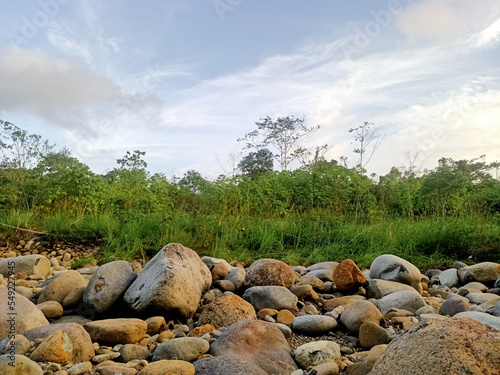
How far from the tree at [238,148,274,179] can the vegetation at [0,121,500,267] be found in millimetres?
5364

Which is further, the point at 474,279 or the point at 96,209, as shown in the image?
the point at 96,209

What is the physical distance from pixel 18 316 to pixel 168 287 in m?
1.00

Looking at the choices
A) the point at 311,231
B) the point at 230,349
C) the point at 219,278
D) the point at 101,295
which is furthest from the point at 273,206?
the point at 230,349

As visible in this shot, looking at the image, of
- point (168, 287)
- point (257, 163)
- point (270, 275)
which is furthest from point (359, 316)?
point (257, 163)

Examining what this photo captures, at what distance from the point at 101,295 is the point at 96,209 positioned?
4629 mm

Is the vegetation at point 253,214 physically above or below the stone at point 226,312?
above

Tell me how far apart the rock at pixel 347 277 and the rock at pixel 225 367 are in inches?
78.1

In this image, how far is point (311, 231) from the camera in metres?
7.27

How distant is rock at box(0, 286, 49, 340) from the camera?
2.86 metres

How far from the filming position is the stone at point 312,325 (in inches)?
122

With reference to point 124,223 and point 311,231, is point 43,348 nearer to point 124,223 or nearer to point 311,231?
point 124,223

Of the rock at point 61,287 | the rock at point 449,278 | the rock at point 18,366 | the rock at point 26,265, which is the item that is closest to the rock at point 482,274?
the rock at point 449,278

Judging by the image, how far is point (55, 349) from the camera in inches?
96.2

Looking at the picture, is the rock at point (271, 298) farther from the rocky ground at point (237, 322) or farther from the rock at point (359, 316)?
the rock at point (359, 316)
